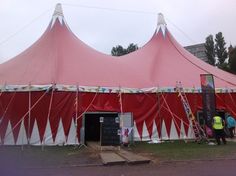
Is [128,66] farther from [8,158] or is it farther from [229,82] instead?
[8,158]

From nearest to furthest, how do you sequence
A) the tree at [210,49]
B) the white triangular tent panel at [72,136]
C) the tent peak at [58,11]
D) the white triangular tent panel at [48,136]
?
the white triangular tent panel at [48,136], the white triangular tent panel at [72,136], the tent peak at [58,11], the tree at [210,49]

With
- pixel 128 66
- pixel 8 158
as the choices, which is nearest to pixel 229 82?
pixel 128 66

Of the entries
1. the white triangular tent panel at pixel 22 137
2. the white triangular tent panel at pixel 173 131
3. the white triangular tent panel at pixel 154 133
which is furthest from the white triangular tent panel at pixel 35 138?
the white triangular tent panel at pixel 173 131

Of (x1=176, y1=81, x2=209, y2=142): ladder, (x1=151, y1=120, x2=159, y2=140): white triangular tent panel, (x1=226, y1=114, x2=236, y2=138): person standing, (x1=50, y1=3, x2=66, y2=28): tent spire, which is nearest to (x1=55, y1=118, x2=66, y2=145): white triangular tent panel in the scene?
(x1=151, y1=120, x2=159, y2=140): white triangular tent panel

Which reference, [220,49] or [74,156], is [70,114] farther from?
[220,49]

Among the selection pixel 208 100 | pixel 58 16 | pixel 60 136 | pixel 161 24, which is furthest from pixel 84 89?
pixel 161 24

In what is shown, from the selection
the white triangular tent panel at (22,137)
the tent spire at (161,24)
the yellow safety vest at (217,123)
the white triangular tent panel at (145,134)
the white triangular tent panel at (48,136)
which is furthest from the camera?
the tent spire at (161,24)

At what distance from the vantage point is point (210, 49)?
51.4m

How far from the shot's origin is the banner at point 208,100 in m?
16.3

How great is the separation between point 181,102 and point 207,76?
2.07 m

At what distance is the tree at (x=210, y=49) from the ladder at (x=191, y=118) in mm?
34298

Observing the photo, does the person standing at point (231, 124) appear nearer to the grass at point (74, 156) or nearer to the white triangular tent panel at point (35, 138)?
the grass at point (74, 156)

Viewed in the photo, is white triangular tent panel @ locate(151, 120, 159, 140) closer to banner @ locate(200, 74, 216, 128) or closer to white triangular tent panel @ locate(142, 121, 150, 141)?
white triangular tent panel @ locate(142, 121, 150, 141)

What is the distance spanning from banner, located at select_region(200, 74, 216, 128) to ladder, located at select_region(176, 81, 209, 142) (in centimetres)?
56
